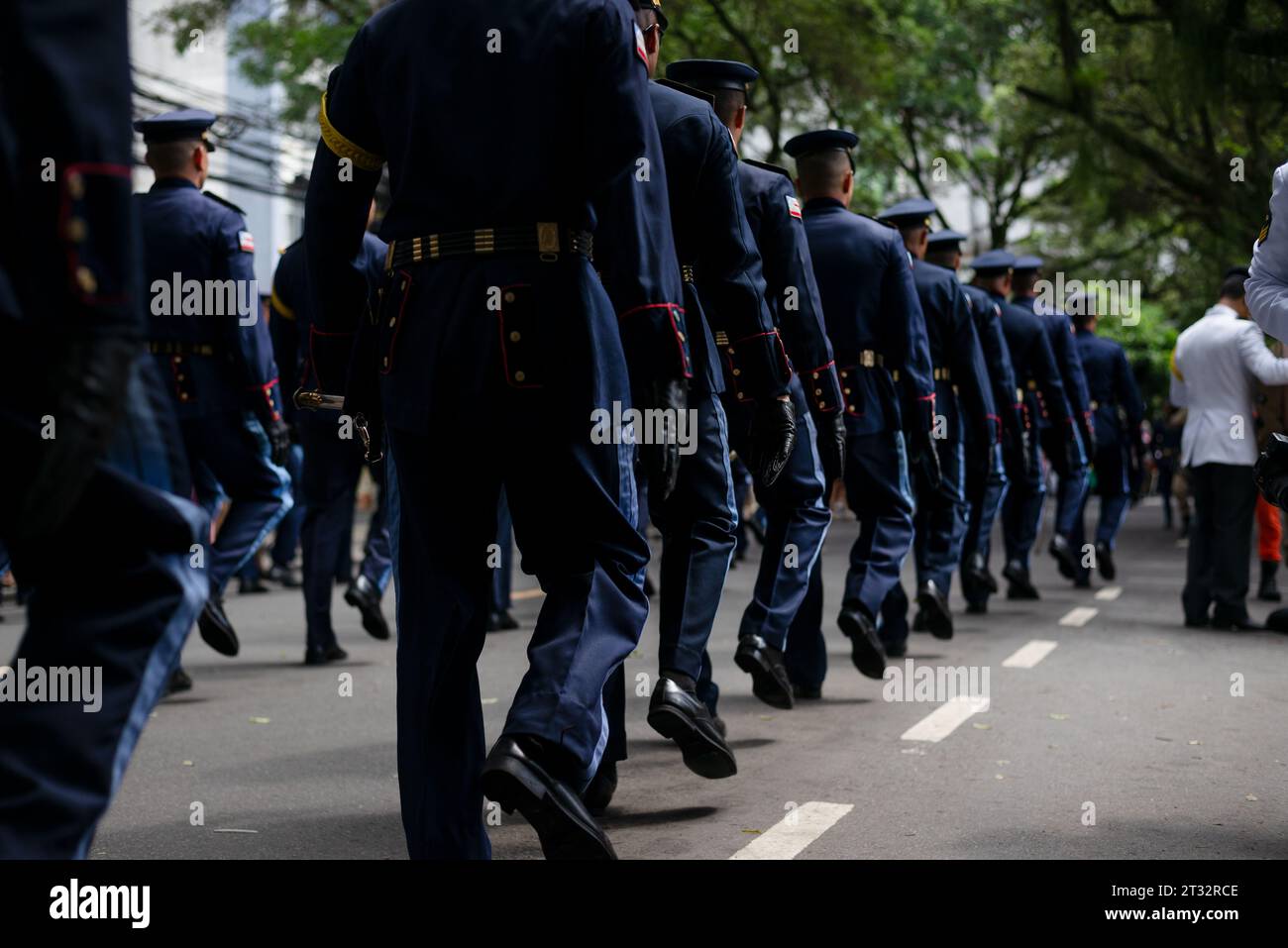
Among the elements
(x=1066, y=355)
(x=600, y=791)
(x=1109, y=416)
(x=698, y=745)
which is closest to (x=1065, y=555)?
(x=1109, y=416)

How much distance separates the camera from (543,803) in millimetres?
3498

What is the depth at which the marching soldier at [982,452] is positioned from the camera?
1090cm

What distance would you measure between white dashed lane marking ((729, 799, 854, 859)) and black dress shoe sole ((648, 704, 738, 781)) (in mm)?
223

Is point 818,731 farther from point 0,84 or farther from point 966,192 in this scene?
point 966,192

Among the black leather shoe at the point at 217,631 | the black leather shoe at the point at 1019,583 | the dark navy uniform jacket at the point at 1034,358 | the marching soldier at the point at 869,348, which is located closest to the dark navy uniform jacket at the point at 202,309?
the black leather shoe at the point at 217,631

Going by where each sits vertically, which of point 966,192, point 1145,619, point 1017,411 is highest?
point 966,192

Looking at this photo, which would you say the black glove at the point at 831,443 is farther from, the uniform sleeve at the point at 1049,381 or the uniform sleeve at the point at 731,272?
the uniform sleeve at the point at 1049,381

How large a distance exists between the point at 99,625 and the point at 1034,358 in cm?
1068

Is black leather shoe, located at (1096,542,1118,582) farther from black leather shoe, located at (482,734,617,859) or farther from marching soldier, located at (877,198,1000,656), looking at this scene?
black leather shoe, located at (482,734,617,859)

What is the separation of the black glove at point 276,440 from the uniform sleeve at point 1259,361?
514cm

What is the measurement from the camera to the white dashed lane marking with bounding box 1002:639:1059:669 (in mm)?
8594
